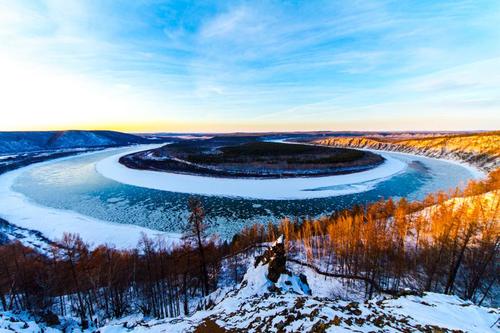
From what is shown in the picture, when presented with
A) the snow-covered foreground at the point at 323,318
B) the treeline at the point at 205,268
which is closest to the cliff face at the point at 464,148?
the treeline at the point at 205,268

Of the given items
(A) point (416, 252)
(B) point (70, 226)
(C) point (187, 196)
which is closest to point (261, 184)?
(C) point (187, 196)

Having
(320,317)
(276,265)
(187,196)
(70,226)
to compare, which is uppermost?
(320,317)

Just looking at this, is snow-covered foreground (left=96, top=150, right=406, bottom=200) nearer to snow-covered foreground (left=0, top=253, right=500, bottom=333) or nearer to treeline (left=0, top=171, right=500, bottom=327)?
treeline (left=0, top=171, right=500, bottom=327)

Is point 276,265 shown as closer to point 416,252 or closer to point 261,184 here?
point 416,252

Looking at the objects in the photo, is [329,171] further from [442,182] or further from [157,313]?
[157,313]

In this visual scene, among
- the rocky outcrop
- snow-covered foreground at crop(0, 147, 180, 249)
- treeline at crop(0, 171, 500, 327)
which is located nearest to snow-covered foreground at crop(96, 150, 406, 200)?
snow-covered foreground at crop(0, 147, 180, 249)

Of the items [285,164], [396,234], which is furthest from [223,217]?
[285,164]

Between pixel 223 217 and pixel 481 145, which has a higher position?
pixel 481 145

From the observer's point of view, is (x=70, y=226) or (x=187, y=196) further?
(x=187, y=196)
